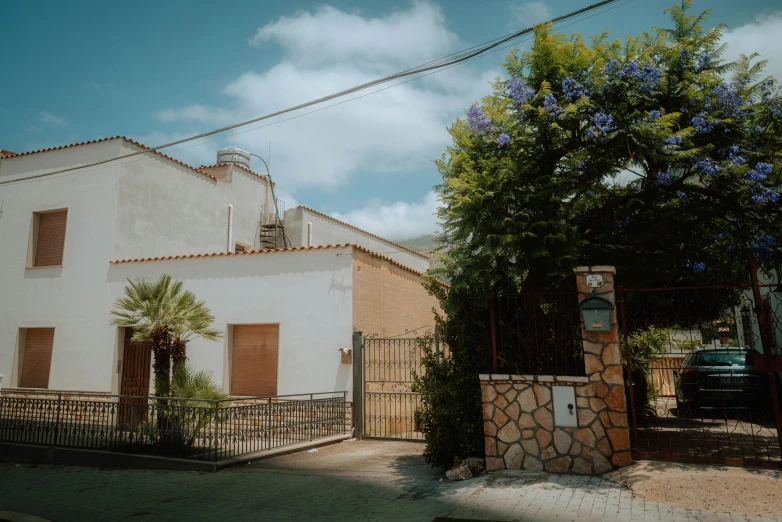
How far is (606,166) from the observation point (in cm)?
695

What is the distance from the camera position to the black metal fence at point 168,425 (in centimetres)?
891

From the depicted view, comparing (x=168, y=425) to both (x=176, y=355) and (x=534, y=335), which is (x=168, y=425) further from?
(x=534, y=335)

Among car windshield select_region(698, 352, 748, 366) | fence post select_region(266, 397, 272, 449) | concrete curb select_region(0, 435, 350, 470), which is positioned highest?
car windshield select_region(698, 352, 748, 366)

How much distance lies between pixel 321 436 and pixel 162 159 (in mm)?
10551

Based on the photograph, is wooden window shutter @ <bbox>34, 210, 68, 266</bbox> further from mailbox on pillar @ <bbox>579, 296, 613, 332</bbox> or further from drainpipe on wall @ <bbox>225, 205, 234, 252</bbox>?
mailbox on pillar @ <bbox>579, 296, 613, 332</bbox>

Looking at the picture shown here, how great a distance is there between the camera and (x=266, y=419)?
32.0 ft

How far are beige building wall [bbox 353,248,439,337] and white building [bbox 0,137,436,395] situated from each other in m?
0.05

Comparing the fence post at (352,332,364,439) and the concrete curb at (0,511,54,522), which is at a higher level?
the fence post at (352,332,364,439)

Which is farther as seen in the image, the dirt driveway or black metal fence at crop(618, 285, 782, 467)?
the dirt driveway

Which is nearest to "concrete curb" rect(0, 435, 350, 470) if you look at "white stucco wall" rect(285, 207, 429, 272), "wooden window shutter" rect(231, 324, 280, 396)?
"wooden window shutter" rect(231, 324, 280, 396)

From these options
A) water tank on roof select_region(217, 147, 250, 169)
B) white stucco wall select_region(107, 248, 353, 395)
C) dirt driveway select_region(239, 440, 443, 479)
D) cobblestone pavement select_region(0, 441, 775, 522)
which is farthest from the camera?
water tank on roof select_region(217, 147, 250, 169)

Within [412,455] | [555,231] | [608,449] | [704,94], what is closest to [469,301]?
[555,231]

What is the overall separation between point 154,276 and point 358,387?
663cm

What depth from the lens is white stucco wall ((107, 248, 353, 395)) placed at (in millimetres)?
12141
